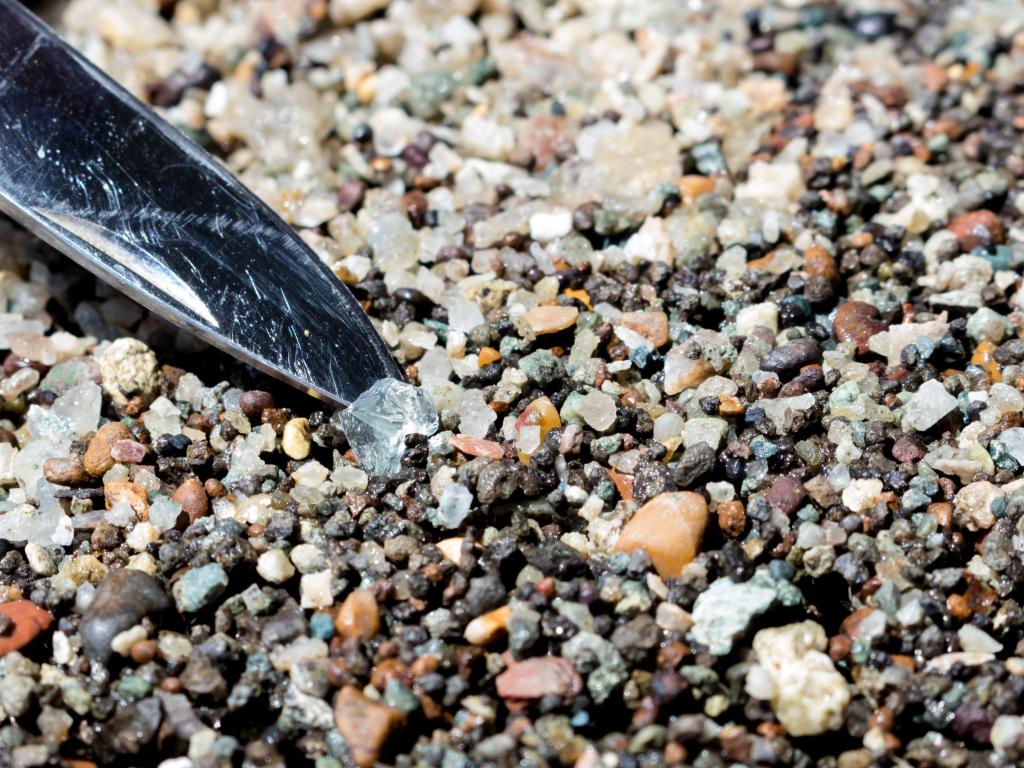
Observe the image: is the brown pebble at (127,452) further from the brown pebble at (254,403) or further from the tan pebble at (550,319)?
the tan pebble at (550,319)

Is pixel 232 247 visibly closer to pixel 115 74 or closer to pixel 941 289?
pixel 115 74

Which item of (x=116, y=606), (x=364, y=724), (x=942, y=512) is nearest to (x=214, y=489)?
(x=116, y=606)

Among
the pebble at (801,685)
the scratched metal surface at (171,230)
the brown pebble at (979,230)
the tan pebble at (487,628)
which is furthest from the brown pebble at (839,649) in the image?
the brown pebble at (979,230)

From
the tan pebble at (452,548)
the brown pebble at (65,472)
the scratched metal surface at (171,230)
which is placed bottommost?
the tan pebble at (452,548)

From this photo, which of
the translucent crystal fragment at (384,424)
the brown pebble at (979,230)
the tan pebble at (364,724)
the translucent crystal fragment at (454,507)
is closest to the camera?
the tan pebble at (364,724)

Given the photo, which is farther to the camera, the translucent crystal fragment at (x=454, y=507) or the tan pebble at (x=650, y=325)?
the tan pebble at (x=650, y=325)

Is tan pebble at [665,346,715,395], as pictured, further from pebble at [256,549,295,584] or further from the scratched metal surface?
pebble at [256,549,295,584]

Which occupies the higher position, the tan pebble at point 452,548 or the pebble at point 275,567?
the pebble at point 275,567
